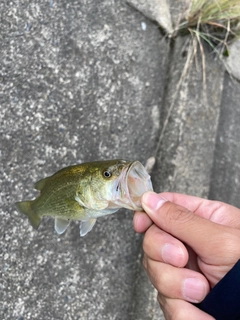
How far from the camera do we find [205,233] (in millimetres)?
1582

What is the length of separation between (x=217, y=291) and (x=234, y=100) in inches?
86.5

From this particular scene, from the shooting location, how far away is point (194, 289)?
1626 millimetres

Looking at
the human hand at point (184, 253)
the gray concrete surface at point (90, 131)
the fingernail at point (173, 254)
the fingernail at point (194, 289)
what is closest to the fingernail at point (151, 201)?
the human hand at point (184, 253)

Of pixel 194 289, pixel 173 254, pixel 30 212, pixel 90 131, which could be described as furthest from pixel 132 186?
pixel 90 131

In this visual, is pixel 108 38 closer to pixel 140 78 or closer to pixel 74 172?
pixel 140 78

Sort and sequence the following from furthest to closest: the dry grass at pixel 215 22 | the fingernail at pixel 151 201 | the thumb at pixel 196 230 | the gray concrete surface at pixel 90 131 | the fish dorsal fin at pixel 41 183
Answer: the dry grass at pixel 215 22 < the gray concrete surface at pixel 90 131 < the fish dorsal fin at pixel 41 183 < the fingernail at pixel 151 201 < the thumb at pixel 196 230

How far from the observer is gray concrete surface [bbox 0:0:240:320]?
91.8 inches

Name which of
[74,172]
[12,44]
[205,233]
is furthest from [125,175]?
[12,44]

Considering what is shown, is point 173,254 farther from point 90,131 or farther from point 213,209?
point 90,131

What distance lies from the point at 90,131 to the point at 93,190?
2.92 feet

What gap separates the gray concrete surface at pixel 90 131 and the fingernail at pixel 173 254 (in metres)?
0.99

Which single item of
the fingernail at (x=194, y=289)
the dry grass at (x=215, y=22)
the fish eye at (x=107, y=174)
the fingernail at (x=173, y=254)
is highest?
the dry grass at (x=215, y=22)

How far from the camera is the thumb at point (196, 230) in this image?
156 cm

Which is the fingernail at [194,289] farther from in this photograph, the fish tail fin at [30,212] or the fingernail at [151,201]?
the fish tail fin at [30,212]
